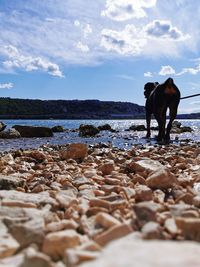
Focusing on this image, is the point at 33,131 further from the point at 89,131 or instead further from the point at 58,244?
the point at 58,244

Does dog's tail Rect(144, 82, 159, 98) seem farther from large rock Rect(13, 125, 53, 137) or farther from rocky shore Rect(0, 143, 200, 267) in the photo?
rocky shore Rect(0, 143, 200, 267)

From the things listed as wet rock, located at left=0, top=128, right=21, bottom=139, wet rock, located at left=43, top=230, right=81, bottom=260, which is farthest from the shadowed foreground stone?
wet rock, located at left=0, top=128, right=21, bottom=139

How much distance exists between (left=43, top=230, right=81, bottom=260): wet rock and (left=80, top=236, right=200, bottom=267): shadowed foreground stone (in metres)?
0.46

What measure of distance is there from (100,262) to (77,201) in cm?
181

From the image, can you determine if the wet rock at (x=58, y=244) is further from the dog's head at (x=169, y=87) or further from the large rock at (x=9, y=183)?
the dog's head at (x=169, y=87)

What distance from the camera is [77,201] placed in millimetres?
3307

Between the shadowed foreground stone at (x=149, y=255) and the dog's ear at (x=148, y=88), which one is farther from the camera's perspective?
the dog's ear at (x=148, y=88)

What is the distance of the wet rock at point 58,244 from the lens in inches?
80.6

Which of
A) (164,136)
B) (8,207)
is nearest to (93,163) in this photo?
(8,207)

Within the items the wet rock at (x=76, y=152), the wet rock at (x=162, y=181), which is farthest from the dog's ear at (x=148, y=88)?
the wet rock at (x=162, y=181)

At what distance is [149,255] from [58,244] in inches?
27.4

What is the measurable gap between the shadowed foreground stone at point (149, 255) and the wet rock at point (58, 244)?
1.52 ft

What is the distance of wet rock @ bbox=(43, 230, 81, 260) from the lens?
6.72 ft

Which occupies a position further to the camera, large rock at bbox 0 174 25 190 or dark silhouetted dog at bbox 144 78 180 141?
dark silhouetted dog at bbox 144 78 180 141
